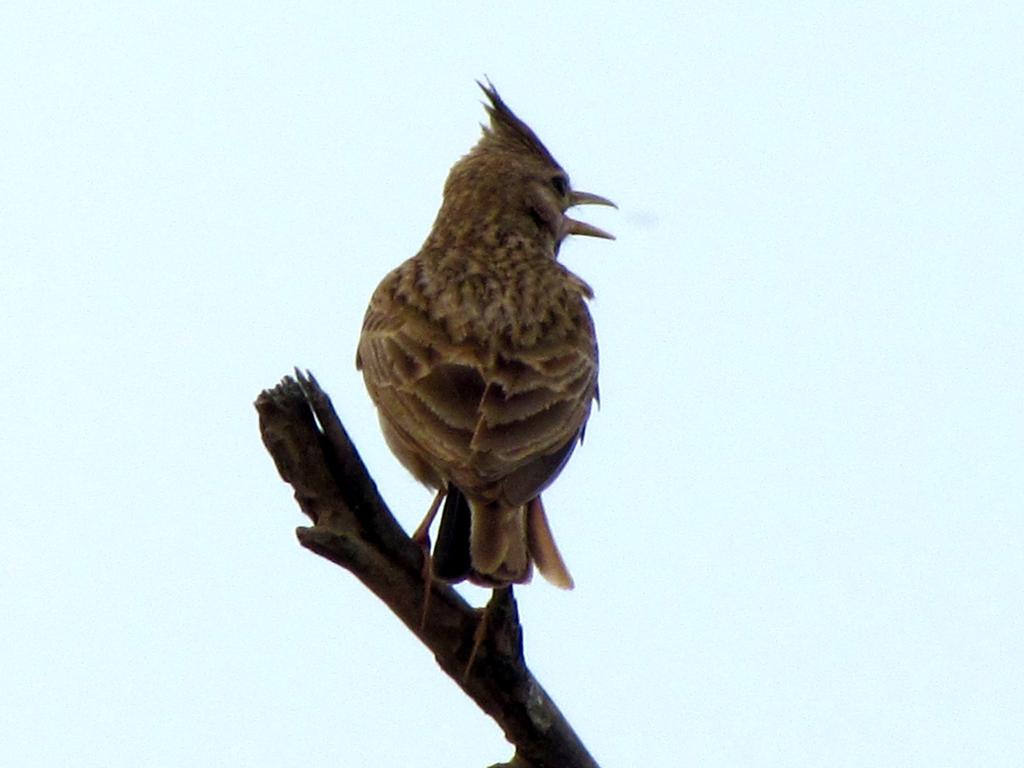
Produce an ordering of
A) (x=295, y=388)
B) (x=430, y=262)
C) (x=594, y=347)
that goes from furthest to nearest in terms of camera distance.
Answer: (x=430, y=262) → (x=594, y=347) → (x=295, y=388)

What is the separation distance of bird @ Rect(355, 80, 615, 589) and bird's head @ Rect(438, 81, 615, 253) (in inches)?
0.5

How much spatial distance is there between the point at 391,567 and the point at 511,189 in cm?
387

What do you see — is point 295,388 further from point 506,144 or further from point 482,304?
point 506,144

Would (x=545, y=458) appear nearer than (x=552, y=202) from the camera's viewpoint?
Yes

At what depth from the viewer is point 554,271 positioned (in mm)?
8336

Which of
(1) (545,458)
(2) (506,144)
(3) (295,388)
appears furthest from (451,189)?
(3) (295,388)

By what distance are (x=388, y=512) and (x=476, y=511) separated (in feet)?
2.48

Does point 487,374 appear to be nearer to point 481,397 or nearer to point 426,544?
point 481,397

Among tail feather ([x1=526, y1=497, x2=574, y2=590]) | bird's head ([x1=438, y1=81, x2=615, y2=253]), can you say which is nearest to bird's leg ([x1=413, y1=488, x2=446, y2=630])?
tail feather ([x1=526, y1=497, x2=574, y2=590])

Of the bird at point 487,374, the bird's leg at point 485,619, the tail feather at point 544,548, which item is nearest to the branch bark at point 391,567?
the bird's leg at point 485,619

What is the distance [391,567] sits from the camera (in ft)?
18.4

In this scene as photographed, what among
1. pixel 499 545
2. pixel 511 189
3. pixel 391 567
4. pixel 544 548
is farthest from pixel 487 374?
pixel 511 189

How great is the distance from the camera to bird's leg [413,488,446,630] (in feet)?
18.5

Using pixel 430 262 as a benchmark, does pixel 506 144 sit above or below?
above
